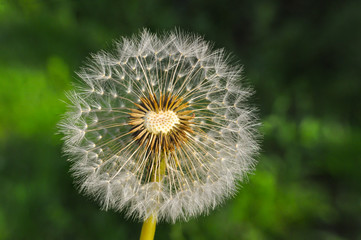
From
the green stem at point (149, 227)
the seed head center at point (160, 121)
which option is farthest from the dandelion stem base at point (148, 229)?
the seed head center at point (160, 121)

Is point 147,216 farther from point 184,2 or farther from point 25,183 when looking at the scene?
point 184,2

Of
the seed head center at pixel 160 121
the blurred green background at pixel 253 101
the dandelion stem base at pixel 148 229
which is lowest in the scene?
the dandelion stem base at pixel 148 229

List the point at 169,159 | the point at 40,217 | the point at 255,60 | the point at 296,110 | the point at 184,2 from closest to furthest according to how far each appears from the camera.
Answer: the point at 169,159
the point at 40,217
the point at 296,110
the point at 255,60
the point at 184,2


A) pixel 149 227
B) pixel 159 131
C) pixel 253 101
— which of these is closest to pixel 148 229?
pixel 149 227

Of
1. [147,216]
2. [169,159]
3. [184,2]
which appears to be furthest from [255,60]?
[147,216]

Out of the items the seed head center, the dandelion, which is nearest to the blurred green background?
the dandelion

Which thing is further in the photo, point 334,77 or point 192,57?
point 334,77

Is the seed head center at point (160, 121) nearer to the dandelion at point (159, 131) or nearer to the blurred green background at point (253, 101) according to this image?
the dandelion at point (159, 131)

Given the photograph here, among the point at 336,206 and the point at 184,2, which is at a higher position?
the point at 184,2
